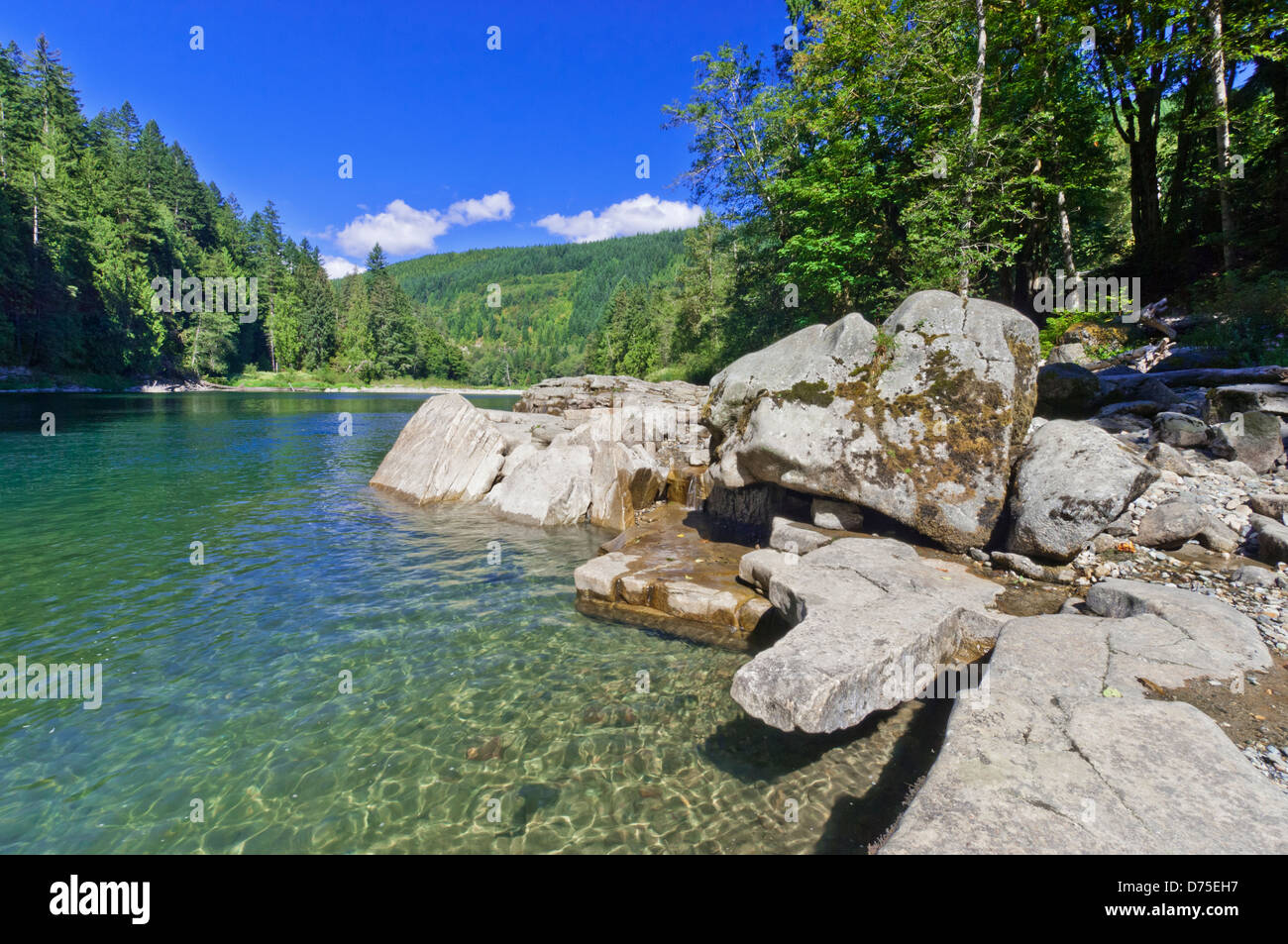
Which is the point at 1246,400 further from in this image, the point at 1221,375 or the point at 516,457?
the point at 516,457

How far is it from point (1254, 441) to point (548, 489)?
1474cm

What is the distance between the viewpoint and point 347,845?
176 inches

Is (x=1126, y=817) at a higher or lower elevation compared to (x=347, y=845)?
higher

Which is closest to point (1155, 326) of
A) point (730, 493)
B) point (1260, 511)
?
point (1260, 511)

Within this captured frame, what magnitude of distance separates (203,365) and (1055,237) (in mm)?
99820

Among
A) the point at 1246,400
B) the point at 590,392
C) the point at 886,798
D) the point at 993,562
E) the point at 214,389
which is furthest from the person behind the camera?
the point at 214,389

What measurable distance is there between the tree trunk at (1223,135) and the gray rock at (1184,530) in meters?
16.4

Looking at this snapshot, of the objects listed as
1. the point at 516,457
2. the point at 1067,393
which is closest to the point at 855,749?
the point at 1067,393

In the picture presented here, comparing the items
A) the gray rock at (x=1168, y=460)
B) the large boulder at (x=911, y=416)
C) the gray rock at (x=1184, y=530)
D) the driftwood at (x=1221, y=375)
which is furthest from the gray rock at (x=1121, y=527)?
the driftwood at (x=1221, y=375)

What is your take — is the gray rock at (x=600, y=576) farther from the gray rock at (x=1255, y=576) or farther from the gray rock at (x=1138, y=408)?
the gray rock at (x=1138, y=408)

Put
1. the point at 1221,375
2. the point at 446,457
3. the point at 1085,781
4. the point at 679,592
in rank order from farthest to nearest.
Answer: the point at 446,457, the point at 1221,375, the point at 679,592, the point at 1085,781

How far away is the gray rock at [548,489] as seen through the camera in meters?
14.3

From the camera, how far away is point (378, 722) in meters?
6.00

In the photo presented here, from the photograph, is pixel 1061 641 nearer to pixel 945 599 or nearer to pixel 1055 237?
pixel 945 599
